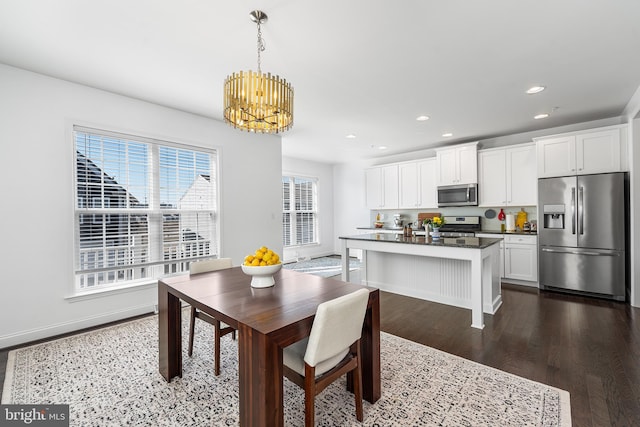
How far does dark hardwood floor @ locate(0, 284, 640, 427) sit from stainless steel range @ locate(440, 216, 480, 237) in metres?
1.59

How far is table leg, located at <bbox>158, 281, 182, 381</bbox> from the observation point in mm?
2127

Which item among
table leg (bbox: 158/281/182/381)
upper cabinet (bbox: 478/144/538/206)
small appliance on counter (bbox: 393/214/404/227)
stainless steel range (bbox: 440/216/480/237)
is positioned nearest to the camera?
table leg (bbox: 158/281/182/381)

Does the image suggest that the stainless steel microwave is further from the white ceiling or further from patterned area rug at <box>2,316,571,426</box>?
patterned area rug at <box>2,316,571,426</box>

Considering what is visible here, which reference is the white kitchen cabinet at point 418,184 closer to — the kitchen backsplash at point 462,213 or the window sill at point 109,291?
the kitchen backsplash at point 462,213

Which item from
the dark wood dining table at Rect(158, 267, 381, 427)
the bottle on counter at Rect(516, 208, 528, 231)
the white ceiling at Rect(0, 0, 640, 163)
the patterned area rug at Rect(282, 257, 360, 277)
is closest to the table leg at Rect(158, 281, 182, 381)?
the dark wood dining table at Rect(158, 267, 381, 427)

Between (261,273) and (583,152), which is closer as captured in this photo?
(261,273)

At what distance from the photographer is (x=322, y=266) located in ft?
21.3

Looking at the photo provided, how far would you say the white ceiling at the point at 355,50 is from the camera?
6.47 ft

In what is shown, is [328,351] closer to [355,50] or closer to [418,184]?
[355,50]

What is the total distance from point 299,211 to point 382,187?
2211 millimetres

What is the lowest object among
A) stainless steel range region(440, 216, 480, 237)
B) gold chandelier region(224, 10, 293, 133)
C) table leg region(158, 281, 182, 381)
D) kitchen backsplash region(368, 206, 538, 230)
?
table leg region(158, 281, 182, 381)

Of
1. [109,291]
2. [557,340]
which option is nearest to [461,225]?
[557,340]

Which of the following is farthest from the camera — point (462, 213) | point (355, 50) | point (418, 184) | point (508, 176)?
point (418, 184)

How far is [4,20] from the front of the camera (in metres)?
2.06
